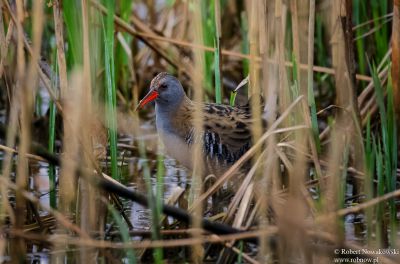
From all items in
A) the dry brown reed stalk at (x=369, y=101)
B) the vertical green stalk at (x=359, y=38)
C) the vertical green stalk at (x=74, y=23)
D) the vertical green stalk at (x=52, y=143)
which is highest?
the vertical green stalk at (x=359, y=38)

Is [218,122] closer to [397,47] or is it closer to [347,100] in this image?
[347,100]

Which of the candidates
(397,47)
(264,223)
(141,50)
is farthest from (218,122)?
(141,50)

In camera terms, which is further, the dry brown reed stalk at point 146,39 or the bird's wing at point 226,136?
the dry brown reed stalk at point 146,39

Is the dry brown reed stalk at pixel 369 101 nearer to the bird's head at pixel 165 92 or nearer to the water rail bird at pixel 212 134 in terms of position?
the water rail bird at pixel 212 134

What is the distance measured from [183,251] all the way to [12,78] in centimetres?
135

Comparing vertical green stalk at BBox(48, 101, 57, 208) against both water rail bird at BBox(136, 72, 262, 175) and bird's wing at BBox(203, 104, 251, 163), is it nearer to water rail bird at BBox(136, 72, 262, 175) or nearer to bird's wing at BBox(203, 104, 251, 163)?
water rail bird at BBox(136, 72, 262, 175)

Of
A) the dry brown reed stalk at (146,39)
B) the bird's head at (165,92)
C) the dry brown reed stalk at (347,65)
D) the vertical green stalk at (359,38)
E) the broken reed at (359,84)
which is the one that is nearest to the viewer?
the broken reed at (359,84)

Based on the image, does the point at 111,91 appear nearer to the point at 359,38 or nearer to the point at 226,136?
the point at 226,136

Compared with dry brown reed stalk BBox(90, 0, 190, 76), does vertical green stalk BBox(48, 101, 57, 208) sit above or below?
below

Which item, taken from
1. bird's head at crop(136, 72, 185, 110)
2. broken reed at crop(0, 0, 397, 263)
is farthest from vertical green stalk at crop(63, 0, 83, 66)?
bird's head at crop(136, 72, 185, 110)

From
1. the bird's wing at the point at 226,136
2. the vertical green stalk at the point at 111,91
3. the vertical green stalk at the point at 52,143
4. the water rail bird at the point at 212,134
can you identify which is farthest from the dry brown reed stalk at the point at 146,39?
the vertical green stalk at the point at 52,143

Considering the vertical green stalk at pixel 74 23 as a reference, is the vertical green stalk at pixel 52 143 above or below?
below

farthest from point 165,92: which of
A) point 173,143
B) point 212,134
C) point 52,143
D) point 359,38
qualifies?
point 359,38

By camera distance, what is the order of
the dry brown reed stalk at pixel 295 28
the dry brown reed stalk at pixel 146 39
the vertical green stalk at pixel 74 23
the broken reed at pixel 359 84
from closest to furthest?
the broken reed at pixel 359 84 < the vertical green stalk at pixel 74 23 < the dry brown reed stalk at pixel 295 28 < the dry brown reed stalk at pixel 146 39
